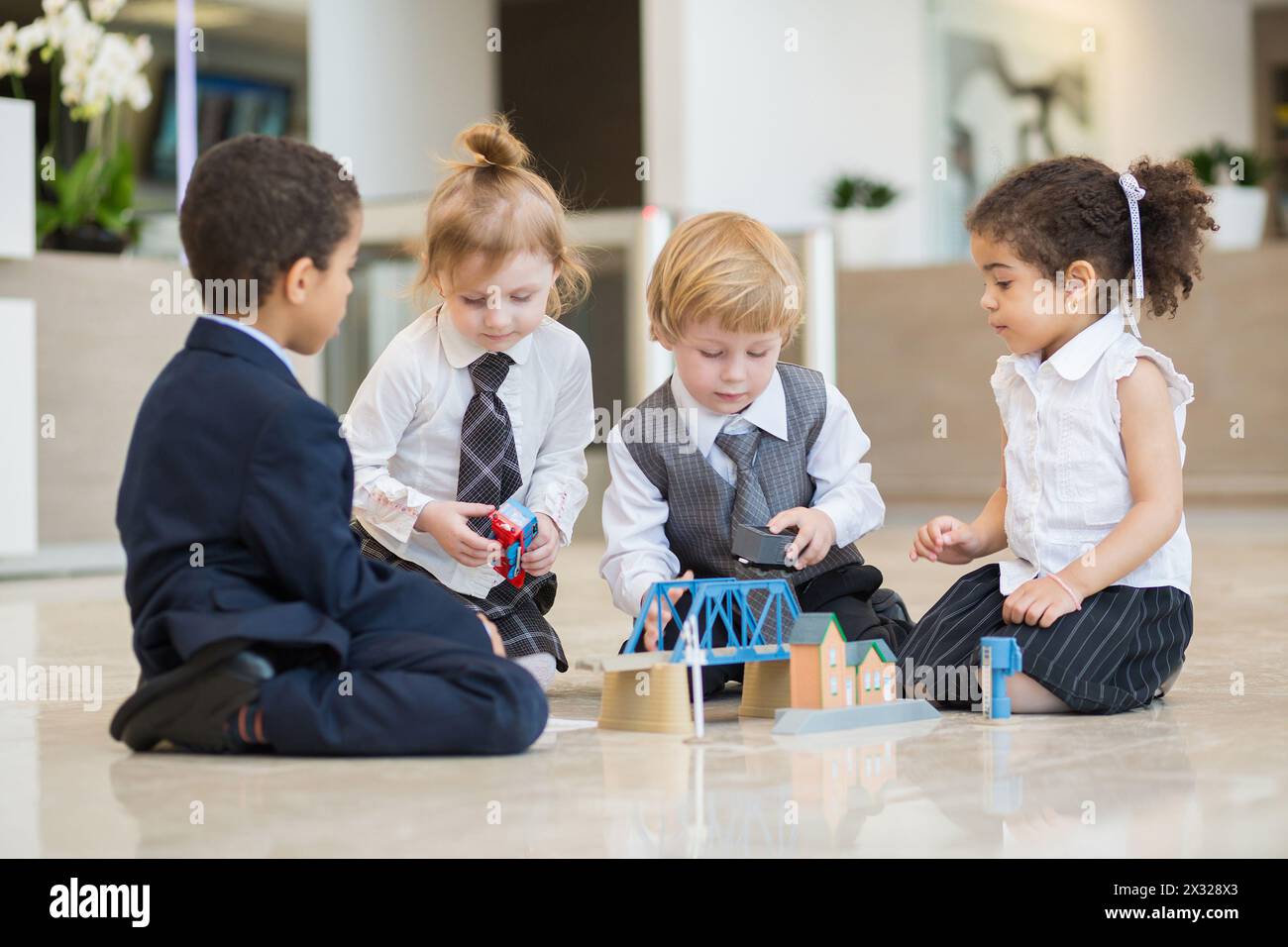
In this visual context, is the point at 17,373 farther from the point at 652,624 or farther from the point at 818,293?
the point at 652,624

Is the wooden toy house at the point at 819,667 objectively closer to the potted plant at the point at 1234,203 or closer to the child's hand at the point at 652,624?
the child's hand at the point at 652,624

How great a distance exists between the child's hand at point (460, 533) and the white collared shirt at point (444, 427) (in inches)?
2.5

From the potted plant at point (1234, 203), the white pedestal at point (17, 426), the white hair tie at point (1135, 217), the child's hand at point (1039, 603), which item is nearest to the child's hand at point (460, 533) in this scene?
the child's hand at point (1039, 603)

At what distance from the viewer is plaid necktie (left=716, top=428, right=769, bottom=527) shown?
1.76 meters

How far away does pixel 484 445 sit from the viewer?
1833 millimetres

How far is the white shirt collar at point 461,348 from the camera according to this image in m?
1.83

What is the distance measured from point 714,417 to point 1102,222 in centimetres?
47

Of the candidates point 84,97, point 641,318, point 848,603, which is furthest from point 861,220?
point 848,603

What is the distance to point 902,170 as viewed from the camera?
646 centimetres

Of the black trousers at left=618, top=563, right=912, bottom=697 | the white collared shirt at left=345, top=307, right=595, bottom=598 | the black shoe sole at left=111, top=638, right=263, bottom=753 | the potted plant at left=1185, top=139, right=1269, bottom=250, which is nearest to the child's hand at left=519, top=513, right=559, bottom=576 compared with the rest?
the white collared shirt at left=345, top=307, right=595, bottom=598

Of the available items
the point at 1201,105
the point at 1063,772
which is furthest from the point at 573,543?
the point at 1201,105

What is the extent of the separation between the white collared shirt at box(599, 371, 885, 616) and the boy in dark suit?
0.42 m
